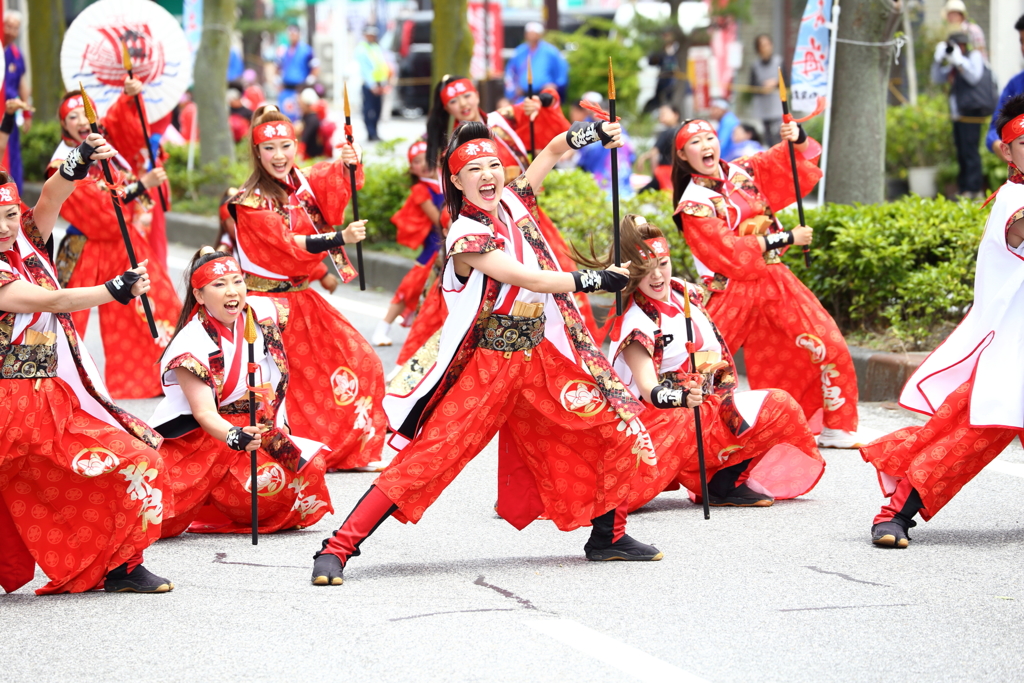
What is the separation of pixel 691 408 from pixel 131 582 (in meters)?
2.20

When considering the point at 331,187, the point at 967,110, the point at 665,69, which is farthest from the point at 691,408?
the point at 665,69

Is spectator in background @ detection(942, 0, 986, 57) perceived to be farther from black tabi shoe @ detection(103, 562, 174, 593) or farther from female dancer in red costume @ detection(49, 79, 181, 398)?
black tabi shoe @ detection(103, 562, 174, 593)

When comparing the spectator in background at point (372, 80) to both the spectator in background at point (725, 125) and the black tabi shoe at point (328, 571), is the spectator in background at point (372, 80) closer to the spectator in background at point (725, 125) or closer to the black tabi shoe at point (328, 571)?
the spectator in background at point (725, 125)

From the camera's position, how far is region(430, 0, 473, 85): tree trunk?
13.6 meters

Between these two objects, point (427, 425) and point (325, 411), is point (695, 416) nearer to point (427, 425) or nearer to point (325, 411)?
point (427, 425)

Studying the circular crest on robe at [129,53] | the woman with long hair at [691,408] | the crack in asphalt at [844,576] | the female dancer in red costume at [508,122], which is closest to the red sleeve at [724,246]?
the woman with long hair at [691,408]

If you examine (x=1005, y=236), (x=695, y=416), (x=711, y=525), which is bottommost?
(x=711, y=525)

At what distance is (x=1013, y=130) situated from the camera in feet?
17.6

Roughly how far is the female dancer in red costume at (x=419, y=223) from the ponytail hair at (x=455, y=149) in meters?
4.04

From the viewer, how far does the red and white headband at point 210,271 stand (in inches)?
229

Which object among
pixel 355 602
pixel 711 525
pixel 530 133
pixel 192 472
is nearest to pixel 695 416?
pixel 711 525

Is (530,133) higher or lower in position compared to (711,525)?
higher

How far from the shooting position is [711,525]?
230 inches

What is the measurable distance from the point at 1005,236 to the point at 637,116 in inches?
701
